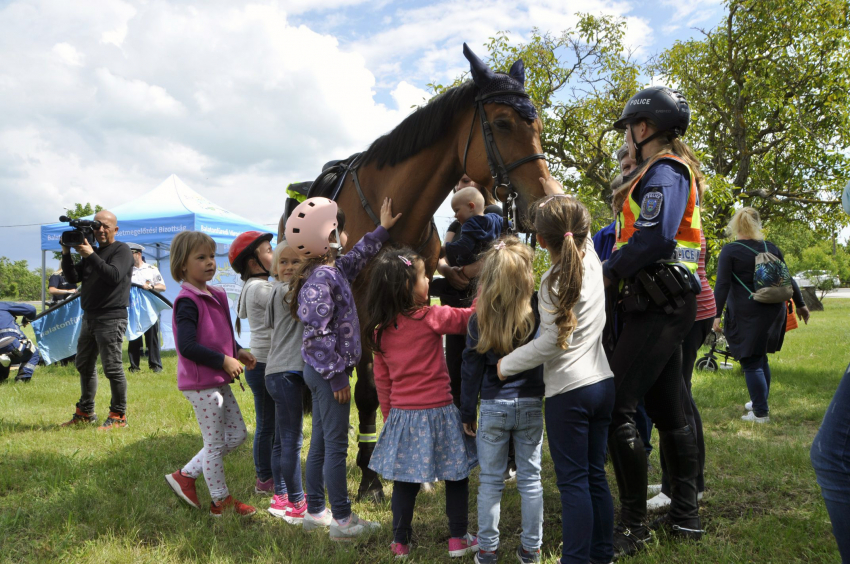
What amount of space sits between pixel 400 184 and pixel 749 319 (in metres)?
4.13

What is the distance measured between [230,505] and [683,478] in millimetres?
2549

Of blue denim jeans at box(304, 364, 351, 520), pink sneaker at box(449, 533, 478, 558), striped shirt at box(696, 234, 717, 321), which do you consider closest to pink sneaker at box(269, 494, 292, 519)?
blue denim jeans at box(304, 364, 351, 520)

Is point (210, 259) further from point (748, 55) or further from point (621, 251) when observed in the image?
point (748, 55)

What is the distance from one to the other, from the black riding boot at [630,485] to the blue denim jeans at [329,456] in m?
1.37

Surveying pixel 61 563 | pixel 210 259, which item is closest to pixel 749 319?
pixel 210 259

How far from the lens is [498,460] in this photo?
2.43m

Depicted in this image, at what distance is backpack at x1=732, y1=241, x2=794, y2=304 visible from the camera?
515cm

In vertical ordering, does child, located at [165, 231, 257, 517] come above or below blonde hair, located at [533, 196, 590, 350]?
below

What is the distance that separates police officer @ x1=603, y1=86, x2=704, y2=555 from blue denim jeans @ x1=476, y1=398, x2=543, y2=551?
397mm

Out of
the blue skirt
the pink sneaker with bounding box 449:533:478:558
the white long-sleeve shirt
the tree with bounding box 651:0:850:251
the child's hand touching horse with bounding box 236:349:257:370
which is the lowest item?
the pink sneaker with bounding box 449:533:478:558

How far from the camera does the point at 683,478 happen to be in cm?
262

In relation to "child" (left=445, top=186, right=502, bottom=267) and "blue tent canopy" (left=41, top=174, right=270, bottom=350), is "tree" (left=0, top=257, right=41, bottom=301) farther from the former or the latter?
"child" (left=445, top=186, right=502, bottom=267)

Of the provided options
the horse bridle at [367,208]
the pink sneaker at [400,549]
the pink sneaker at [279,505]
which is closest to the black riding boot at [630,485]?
the pink sneaker at [400,549]

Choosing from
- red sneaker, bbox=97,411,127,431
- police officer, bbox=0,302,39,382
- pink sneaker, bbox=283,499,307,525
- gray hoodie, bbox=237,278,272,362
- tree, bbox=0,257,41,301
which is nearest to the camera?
pink sneaker, bbox=283,499,307,525
